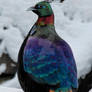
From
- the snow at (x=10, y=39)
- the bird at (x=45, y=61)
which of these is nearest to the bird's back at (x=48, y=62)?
the bird at (x=45, y=61)

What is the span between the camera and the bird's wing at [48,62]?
146cm

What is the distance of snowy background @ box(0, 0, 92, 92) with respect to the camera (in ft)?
9.32

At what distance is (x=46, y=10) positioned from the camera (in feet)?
5.01

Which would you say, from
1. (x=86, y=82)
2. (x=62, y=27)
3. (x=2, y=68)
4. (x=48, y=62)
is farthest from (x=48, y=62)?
(x=62, y=27)

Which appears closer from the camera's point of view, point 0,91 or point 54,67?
point 54,67

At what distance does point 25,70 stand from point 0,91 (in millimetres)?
580

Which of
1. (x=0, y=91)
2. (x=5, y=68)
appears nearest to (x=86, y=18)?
(x=5, y=68)

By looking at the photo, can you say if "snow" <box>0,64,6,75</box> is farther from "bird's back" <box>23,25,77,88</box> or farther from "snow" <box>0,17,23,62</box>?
"bird's back" <box>23,25,77,88</box>

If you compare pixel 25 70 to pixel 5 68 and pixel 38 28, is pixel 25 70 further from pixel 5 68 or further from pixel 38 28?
pixel 5 68

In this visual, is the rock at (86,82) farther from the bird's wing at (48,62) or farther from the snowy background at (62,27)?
the bird's wing at (48,62)

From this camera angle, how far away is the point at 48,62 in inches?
57.5

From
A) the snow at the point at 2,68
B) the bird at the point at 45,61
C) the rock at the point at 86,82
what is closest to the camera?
the bird at the point at 45,61

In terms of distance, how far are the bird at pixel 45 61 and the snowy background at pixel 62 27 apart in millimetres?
1267

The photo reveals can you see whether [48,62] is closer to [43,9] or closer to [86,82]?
[43,9]
